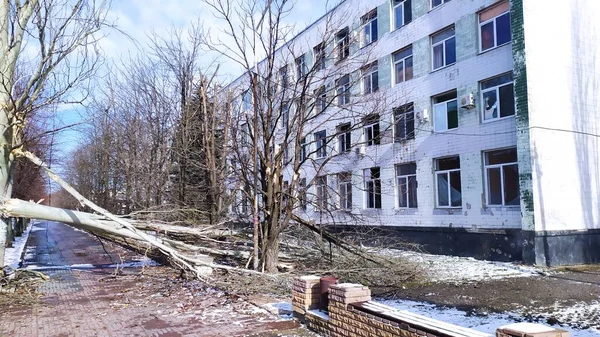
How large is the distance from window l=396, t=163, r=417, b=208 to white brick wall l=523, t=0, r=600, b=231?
551 centimetres

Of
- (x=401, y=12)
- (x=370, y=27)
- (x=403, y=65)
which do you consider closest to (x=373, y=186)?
(x=403, y=65)

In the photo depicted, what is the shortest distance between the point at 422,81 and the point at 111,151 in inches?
692

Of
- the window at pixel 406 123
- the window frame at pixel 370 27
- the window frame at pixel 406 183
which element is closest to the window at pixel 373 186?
the window frame at pixel 406 183

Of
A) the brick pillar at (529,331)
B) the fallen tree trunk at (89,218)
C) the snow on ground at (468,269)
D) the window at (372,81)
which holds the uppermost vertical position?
the window at (372,81)

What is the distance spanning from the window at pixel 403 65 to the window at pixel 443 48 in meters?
1.35

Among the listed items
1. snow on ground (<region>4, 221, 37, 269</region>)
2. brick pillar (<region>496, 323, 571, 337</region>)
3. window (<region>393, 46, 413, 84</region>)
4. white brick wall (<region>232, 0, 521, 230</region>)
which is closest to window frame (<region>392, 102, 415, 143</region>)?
white brick wall (<region>232, 0, 521, 230</region>)

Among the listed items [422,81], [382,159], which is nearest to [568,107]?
[422,81]

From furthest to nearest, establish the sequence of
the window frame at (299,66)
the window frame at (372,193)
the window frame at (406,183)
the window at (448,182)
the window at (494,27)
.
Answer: the window frame at (372,193)
the window frame at (406,183)
the window at (448,182)
the window at (494,27)
the window frame at (299,66)

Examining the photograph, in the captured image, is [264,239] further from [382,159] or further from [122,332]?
[382,159]

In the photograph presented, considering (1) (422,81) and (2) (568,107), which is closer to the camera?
(2) (568,107)

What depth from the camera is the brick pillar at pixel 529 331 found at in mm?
3793

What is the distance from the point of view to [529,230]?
547 inches

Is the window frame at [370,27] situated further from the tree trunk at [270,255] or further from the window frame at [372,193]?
the tree trunk at [270,255]

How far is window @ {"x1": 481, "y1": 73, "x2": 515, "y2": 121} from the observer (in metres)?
15.1
